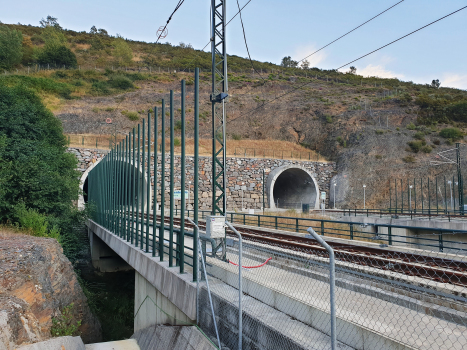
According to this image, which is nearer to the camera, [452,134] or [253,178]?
[253,178]

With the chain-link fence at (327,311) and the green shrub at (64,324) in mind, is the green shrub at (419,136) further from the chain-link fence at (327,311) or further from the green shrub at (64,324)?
the green shrub at (64,324)

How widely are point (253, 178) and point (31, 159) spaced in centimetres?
2895

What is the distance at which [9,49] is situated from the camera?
280ft

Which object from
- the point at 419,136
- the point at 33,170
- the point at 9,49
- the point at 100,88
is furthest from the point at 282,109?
the point at 9,49

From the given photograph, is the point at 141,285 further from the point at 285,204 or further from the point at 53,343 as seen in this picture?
the point at 285,204

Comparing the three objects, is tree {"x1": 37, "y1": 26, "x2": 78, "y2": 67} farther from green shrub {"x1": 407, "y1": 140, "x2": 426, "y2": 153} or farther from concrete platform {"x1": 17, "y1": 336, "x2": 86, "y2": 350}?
concrete platform {"x1": 17, "y1": 336, "x2": 86, "y2": 350}

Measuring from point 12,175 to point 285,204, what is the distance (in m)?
40.3

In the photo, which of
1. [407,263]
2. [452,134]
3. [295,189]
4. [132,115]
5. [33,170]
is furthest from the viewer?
[132,115]

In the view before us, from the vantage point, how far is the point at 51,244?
47.9 feet

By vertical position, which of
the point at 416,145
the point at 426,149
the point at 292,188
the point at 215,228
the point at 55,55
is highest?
the point at 55,55

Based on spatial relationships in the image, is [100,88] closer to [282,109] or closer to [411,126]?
[282,109]

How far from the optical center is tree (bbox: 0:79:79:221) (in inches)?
792

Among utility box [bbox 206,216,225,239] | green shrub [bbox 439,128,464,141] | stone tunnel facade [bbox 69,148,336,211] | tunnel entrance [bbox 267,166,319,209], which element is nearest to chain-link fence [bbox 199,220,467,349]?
utility box [bbox 206,216,225,239]

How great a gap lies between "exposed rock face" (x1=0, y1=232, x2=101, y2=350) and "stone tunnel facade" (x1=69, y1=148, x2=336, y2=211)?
24117 mm
